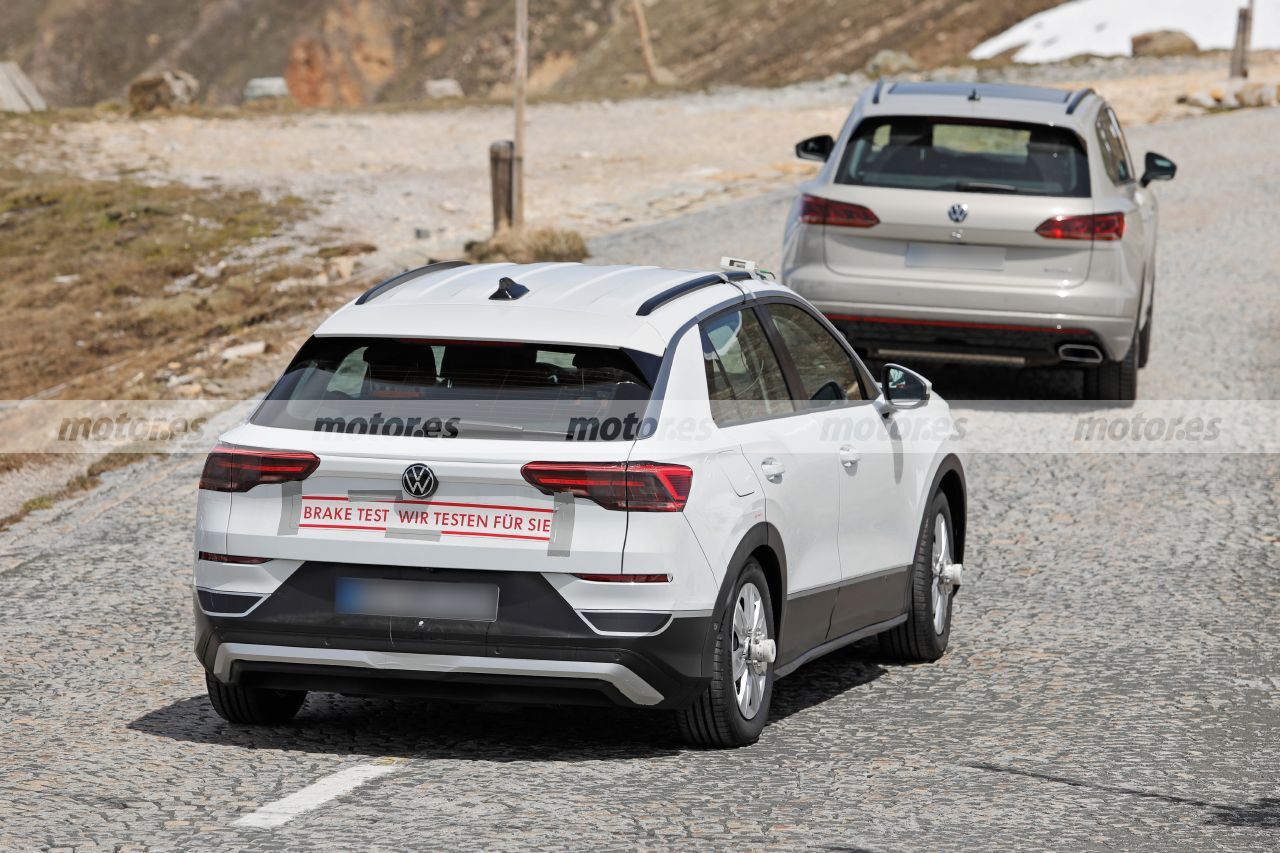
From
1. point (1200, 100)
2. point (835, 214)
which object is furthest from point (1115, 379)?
point (1200, 100)

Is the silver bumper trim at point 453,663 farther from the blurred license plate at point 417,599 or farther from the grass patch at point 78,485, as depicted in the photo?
the grass patch at point 78,485

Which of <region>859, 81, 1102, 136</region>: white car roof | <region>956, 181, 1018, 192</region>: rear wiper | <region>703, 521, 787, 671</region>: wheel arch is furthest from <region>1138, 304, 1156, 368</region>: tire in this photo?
<region>703, 521, 787, 671</region>: wheel arch

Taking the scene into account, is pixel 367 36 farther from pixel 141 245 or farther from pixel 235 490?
pixel 235 490

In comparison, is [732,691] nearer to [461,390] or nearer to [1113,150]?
[461,390]

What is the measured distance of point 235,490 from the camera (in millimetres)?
5793

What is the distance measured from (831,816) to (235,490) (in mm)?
2083

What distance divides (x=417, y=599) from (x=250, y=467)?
67cm

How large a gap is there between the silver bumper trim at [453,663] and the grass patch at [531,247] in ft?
42.5

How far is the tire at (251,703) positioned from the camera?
6.16 meters

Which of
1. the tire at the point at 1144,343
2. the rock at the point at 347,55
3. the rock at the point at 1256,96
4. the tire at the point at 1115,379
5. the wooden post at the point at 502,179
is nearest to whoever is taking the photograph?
the tire at the point at 1115,379

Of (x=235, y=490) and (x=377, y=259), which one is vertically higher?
(x=235, y=490)

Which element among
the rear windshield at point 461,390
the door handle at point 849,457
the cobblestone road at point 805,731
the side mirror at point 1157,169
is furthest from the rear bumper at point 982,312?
the rear windshield at point 461,390

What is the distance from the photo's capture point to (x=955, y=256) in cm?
1213

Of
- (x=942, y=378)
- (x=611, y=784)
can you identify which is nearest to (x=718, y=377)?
(x=611, y=784)
